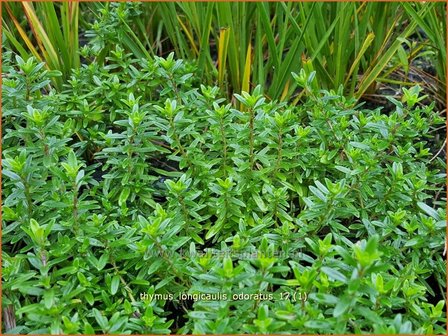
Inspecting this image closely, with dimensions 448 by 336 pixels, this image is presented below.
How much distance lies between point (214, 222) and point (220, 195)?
0.16 m

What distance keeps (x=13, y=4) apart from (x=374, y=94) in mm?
1812

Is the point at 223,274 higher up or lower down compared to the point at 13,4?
lower down

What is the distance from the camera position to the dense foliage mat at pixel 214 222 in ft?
5.40

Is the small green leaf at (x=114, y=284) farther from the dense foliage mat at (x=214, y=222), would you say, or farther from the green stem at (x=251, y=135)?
the green stem at (x=251, y=135)

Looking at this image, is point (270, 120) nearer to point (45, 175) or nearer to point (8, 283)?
point (45, 175)

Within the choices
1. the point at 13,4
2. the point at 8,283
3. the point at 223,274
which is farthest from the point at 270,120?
the point at 13,4

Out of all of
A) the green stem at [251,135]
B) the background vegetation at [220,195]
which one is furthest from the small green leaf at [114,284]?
the green stem at [251,135]

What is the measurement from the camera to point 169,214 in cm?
192

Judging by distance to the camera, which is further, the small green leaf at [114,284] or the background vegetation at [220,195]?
the small green leaf at [114,284]

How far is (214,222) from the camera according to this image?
2.17 metres

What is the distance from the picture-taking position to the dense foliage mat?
165 cm

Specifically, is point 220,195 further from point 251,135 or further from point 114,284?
point 114,284

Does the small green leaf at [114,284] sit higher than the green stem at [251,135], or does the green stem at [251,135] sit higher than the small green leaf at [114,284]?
the green stem at [251,135]

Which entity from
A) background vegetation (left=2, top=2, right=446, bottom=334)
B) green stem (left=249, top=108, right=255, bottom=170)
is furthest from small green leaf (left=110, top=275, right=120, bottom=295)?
green stem (left=249, top=108, right=255, bottom=170)
